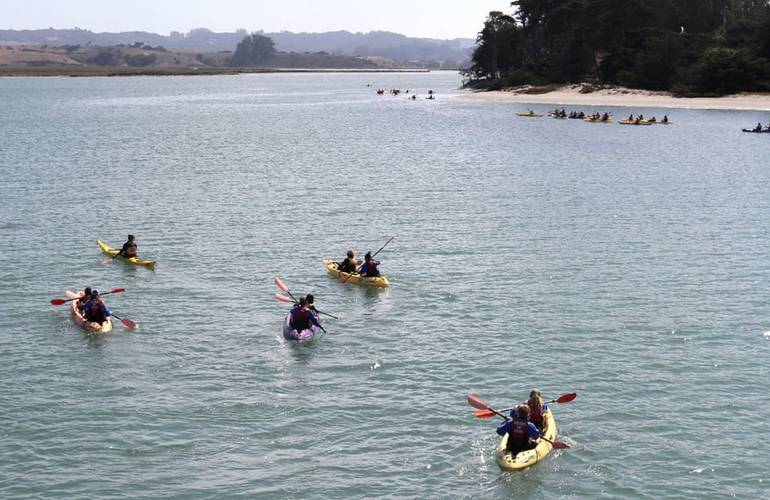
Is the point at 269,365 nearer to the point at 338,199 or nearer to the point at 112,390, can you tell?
the point at 112,390

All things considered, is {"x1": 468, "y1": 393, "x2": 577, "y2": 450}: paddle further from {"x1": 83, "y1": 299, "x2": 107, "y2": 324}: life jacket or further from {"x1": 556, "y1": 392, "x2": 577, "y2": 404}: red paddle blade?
{"x1": 83, "y1": 299, "x2": 107, "y2": 324}: life jacket

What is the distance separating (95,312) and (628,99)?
137m

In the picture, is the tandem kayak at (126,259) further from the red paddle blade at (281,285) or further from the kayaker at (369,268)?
the kayaker at (369,268)

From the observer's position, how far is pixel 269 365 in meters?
30.0

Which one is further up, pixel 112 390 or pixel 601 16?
pixel 601 16

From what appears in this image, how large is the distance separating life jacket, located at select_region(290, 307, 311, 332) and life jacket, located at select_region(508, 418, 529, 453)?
11445 mm

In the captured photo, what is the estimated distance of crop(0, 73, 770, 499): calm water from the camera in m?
23.1

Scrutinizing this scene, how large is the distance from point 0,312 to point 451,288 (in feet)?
61.5

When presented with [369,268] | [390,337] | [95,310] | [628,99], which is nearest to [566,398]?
[390,337]

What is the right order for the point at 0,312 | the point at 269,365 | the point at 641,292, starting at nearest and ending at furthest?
the point at 269,365 < the point at 0,312 < the point at 641,292

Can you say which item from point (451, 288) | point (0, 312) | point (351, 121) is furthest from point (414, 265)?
point (351, 121)

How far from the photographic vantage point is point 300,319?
1283 inches

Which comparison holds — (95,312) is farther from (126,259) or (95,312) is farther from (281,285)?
(126,259)

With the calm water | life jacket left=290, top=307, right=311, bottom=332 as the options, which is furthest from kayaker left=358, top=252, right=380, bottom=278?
life jacket left=290, top=307, right=311, bottom=332
